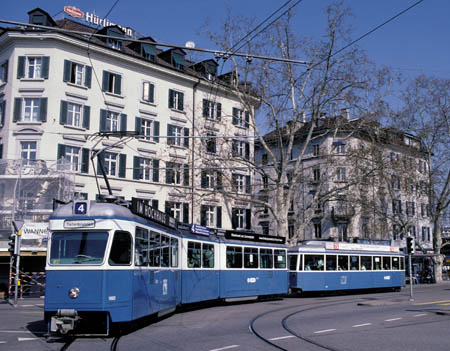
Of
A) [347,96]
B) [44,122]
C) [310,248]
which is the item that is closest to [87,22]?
[44,122]

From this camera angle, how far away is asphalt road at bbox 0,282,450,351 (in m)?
10.1

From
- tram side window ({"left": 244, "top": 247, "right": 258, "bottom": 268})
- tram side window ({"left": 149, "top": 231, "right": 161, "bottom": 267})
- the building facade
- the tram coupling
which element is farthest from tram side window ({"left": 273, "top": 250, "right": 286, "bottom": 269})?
the tram coupling

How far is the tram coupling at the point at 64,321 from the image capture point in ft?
34.6

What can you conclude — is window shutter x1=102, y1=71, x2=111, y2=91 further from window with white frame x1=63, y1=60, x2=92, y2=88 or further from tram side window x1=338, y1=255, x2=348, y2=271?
tram side window x1=338, y1=255, x2=348, y2=271

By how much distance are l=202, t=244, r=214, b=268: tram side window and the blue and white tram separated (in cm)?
774

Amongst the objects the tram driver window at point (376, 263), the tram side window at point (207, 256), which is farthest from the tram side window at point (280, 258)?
the tram driver window at point (376, 263)

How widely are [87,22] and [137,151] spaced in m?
9.35

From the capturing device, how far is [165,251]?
14.7 meters

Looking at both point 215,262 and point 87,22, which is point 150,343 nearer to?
point 215,262

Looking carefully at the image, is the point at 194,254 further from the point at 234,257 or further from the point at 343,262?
the point at 343,262

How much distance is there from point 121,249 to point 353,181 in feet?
76.8

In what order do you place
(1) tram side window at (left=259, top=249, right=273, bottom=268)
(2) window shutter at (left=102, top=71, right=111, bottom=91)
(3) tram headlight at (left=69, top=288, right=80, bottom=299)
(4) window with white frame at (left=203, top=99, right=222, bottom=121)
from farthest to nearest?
(4) window with white frame at (left=203, top=99, right=222, bottom=121)
(2) window shutter at (left=102, top=71, right=111, bottom=91)
(1) tram side window at (left=259, top=249, right=273, bottom=268)
(3) tram headlight at (left=69, top=288, right=80, bottom=299)

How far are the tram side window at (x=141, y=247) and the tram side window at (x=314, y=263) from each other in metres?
14.8

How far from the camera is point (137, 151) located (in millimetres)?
34938
